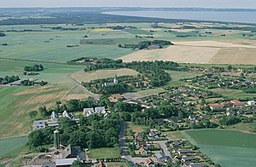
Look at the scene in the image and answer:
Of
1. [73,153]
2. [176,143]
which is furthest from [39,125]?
[176,143]

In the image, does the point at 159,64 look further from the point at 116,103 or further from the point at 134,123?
the point at 134,123

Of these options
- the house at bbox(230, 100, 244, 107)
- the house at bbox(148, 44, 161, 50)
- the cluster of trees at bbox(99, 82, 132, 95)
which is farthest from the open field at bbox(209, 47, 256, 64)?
the house at bbox(230, 100, 244, 107)

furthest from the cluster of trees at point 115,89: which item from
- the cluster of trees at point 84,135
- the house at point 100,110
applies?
the cluster of trees at point 84,135

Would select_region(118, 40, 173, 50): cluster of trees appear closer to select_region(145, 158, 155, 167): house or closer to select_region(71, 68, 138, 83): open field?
select_region(71, 68, 138, 83): open field

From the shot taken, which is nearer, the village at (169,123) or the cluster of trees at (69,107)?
the village at (169,123)

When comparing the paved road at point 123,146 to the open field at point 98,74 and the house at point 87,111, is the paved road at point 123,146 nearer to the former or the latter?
the house at point 87,111

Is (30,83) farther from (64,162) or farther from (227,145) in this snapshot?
(227,145)
